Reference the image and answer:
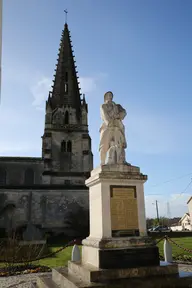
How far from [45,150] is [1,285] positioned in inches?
1433

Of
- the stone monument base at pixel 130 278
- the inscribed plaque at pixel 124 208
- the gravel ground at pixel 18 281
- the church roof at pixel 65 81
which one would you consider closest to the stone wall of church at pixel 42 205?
the church roof at pixel 65 81

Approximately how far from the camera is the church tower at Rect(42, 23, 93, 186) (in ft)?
137

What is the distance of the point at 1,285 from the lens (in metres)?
7.40

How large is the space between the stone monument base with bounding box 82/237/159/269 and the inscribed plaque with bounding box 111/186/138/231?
32 cm

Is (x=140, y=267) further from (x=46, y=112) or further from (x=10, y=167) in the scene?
(x=46, y=112)

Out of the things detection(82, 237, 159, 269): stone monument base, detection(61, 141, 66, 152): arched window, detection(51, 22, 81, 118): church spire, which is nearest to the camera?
detection(82, 237, 159, 269): stone monument base

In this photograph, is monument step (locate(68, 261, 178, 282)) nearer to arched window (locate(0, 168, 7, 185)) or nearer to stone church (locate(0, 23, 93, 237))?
stone church (locate(0, 23, 93, 237))

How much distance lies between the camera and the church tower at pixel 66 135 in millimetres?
41719

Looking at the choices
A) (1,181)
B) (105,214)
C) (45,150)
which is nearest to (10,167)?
(1,181)

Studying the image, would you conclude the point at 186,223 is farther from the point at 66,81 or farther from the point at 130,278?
the point at 130,278

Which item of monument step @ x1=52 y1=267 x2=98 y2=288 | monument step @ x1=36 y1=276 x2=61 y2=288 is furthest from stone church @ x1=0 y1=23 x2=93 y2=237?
monument step @ x1=52 y1=267 x2=98 y2=288

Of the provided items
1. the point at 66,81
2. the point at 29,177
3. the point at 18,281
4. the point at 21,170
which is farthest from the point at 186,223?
the point at 18,281

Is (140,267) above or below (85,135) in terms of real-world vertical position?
below

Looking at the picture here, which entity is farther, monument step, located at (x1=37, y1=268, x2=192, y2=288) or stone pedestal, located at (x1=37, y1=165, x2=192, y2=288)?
stone pedestal, located at (x1=37, y1=165, x2=192, y2=288)
